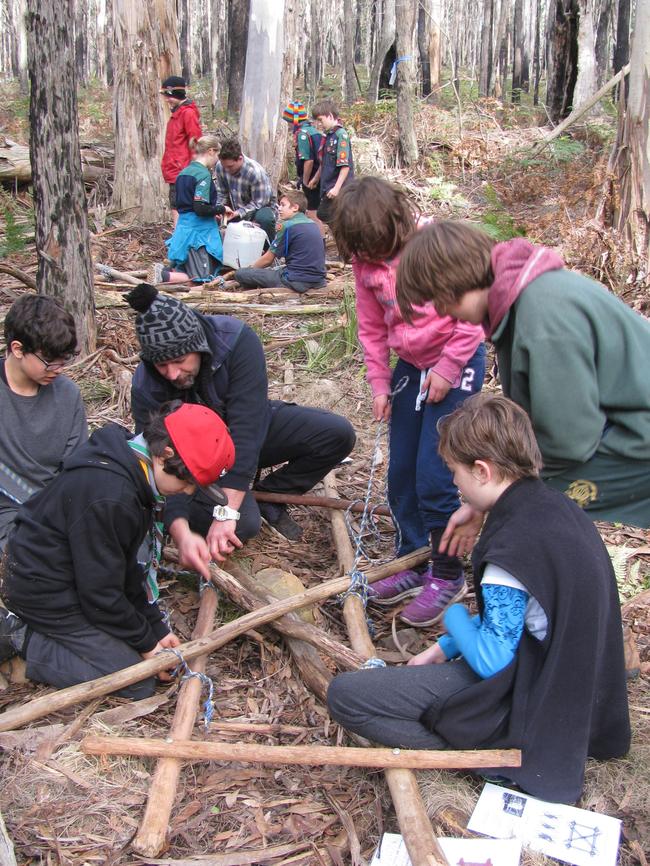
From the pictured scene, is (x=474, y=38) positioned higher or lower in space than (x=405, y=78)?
higher

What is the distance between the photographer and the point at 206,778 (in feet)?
9.14

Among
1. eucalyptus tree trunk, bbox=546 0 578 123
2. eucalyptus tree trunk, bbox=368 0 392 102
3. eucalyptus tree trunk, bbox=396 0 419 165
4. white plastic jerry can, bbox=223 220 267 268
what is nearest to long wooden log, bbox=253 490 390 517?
white plastic jerry can, bbox=223 220 267 268

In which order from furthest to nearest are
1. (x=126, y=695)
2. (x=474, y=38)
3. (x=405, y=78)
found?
(x=474, y=38) → (x=405, y=78) → (x=126, y=695)

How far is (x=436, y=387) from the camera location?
11.0 ft

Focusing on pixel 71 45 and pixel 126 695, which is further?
pixel 71 45

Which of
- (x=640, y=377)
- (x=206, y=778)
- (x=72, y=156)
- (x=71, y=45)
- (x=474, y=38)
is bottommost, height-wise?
(x=206, y=778)

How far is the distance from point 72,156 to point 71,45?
0.74 m

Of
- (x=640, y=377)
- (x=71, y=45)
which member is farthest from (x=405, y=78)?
(x=640, y=377)

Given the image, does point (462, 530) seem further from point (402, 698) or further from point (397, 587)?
point (397, 587)

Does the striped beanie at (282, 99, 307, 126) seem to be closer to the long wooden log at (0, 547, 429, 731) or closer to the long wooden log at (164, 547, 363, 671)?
the long wooden log at (164, 547, 363, 671)

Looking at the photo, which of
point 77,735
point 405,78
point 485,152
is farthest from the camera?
point 485,152

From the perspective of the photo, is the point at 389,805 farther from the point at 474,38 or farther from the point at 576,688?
the point at 474,38

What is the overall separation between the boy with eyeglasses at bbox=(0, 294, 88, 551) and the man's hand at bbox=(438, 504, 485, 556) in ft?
5.99

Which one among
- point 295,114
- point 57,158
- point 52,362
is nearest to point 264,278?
point 57,158
